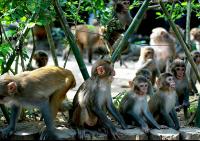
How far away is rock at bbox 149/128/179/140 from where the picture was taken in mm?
8211

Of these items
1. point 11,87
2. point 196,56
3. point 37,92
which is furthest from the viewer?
point 196,56

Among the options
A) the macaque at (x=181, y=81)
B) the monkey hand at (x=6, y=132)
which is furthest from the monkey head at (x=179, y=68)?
the monkey hand at (x=6, y=132)

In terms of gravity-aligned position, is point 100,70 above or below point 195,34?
above

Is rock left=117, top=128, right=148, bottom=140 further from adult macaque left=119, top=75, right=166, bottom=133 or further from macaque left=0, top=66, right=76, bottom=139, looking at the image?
macaque left=0, top=66, right=76, bottom=139

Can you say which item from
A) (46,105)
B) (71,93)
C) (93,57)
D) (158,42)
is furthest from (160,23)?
(46,105)

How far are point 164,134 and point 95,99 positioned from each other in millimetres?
1291

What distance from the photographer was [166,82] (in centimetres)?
930

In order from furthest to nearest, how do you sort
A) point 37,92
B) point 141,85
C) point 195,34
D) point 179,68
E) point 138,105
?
1. point 195,34
2. point 179,68
3. point 138,105
4. point 141,85
5. point 37,92

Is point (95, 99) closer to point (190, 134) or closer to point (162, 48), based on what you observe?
point (190, 134)

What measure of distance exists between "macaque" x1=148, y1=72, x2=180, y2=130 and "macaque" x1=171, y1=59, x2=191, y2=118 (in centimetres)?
138

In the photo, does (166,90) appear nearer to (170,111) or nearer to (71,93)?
(170,111)

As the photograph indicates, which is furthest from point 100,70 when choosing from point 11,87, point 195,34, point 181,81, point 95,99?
point 195,34

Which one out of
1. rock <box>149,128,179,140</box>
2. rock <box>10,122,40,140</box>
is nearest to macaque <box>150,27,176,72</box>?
rock <box>149,128,179,140</box>

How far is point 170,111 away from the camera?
9312 mm
